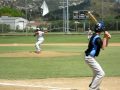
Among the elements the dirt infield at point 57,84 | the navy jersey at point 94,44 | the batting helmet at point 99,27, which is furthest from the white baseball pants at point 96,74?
the dirt infield at point 57,84

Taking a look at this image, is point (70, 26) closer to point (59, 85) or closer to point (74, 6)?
point (74, 6)

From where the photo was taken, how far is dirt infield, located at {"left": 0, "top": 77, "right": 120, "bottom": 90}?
12.0 meters

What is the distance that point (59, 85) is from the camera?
496 inches

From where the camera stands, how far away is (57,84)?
507 inches

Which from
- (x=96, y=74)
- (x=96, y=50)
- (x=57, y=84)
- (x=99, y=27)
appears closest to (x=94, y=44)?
(x=96, y=50)

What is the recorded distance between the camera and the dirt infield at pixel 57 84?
12.0 metres

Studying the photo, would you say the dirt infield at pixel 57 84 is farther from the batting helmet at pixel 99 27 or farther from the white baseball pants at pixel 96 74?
the batting helmet at pixel 99 27

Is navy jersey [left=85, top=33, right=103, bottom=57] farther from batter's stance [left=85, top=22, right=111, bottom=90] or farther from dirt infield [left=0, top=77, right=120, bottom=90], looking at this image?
dirt infield [left=0, top=77, right=120, bottom=90]

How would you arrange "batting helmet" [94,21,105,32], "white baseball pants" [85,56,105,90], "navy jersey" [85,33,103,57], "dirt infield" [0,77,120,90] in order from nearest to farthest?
"navy jersey" [85,33,103,57]
"batting helmet" [94,21,105,32]
"white baseball pants" [85,56,105,90]
"dirt infield" [0,77,120,90]

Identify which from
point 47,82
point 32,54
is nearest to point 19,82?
point 47,82

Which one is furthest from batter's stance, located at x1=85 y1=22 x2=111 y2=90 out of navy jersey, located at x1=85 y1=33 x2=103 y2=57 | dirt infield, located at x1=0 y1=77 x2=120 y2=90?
dirt infield, located at x1=0 y1=77 x2=120 y2=90

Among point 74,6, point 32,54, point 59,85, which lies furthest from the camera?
point 74,6

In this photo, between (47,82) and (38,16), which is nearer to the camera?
Answer: (47,82)

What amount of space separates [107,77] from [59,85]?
2761 millimetres
